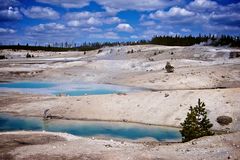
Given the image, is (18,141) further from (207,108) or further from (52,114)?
(207,108)

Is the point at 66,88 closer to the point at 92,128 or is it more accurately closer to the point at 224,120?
the point at 92,128

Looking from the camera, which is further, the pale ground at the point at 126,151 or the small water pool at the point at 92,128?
the small water pool at the point at 92,128

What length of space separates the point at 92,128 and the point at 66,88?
73.2 ft

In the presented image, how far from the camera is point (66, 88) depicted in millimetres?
55375

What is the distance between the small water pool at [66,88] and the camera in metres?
51.3

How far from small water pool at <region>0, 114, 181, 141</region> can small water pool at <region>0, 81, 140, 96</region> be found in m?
13.9

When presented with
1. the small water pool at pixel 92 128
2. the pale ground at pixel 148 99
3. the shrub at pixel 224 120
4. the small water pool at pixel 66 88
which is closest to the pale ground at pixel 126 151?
the pale ground at pixel 148 99

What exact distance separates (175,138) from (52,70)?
46211mm

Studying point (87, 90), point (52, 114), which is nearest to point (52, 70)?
point (87, 90)

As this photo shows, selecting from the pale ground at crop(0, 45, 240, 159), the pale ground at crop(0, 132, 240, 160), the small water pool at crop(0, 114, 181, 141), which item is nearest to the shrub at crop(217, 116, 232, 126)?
the pale ground at crop(0, 45, 240, 159)

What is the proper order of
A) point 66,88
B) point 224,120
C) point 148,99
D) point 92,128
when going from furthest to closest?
point 66,88
point 148,99
point 224,120
point 92,128

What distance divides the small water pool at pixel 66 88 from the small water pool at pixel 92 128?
13.9 metres

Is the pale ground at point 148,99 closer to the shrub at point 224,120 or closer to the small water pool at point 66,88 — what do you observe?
the shrub at point 224,120

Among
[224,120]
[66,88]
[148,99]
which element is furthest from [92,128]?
[66,88]
